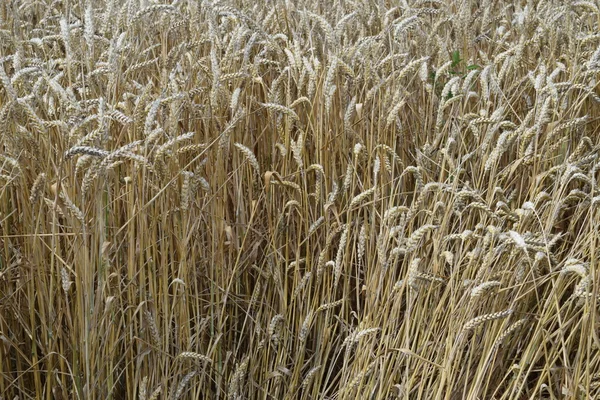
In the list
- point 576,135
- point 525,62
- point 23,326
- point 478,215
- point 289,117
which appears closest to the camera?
point 23,326

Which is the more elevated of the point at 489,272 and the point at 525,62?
the point at 525,62

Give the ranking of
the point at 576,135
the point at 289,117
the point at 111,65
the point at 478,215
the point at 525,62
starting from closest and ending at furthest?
the point at 111,65, the point at 289,117, the point at 478,215, the point at 576,135, the point at 525,62

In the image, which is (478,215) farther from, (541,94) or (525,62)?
(525,62)

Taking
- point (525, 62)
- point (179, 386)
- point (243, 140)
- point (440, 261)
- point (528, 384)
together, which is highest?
point (525, 62)

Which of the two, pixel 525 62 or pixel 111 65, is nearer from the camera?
pixel 111 65

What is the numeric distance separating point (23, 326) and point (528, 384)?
116cm

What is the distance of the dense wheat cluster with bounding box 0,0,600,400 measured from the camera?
1558 millimetres

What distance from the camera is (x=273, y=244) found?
177 cm

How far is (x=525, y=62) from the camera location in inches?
93.0

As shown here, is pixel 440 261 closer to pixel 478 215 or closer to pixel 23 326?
pixel 478 215

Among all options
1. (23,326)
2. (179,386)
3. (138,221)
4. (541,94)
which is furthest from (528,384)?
(23,326)

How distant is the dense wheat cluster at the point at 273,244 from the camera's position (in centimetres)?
156

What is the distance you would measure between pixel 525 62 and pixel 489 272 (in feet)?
3.12

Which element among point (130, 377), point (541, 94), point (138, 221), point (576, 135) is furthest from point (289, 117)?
point (576, 135)
